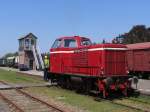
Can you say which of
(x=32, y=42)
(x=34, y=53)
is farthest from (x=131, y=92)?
(x=32, y=42)

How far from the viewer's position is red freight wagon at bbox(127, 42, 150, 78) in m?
31.5

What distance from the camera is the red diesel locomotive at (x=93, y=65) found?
55.2 ft

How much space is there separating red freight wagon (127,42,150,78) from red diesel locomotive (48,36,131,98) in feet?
40.5

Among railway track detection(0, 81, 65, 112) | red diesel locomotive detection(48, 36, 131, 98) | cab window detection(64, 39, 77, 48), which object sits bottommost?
railway track detection(0, 81, 65, 112)

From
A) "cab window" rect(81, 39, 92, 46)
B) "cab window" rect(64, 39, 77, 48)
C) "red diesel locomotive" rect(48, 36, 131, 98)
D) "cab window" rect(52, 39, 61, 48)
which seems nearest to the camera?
"red diesel locomotive" rect(48, 36, 131, 98)

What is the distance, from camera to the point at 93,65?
1755 cm

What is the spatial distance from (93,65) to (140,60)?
1565 centimetres

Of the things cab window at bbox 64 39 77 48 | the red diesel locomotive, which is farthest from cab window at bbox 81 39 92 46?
cab window at bbox 64 39 77 48

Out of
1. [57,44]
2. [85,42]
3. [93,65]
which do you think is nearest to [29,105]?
[93,65]

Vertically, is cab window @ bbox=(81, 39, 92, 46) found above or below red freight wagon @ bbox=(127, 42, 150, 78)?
above

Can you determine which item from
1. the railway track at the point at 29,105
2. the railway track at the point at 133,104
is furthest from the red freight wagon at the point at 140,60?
the railway track at the point at 29,105

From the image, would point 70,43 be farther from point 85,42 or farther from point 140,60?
point 140,60

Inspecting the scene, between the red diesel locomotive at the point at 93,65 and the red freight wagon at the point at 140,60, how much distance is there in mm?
12333

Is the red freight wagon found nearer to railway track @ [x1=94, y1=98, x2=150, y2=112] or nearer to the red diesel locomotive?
the red diesel locomotive
